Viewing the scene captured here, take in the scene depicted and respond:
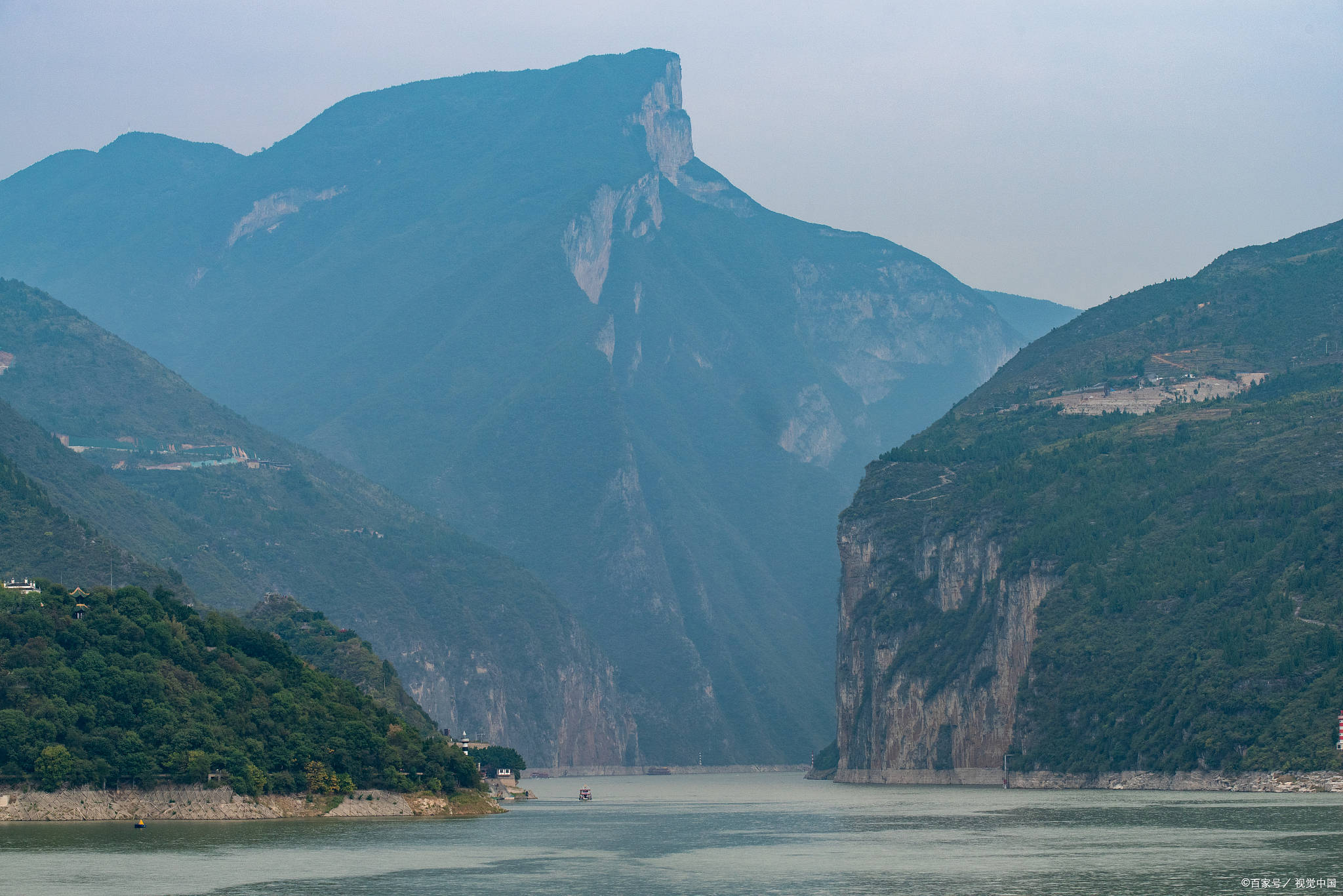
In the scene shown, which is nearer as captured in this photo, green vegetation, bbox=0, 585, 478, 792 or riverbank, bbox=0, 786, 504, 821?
riverbank, bbox=0, 786, 504, 821

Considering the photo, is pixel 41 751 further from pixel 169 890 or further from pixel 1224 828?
pixel 1224 828

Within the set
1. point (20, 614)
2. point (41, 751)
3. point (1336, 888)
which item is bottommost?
point (1336, 888)

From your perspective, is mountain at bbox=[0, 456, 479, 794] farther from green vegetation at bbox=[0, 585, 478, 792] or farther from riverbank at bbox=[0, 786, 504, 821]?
riverbank at bbox=[0, 786, 504, 821]

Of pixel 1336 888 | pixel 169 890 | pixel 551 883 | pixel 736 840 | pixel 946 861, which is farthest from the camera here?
pixel 736 840

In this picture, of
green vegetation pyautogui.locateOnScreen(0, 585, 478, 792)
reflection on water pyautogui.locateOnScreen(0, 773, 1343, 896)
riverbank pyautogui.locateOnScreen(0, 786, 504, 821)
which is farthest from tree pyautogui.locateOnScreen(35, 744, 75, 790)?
reflection on water pyautogui.locateOnScreen(0, 773, 1343, 896)

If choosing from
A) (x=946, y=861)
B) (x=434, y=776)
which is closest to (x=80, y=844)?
(x=434, y=776)

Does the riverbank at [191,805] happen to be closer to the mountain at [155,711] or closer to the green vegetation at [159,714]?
the green vegetation at [159,714]

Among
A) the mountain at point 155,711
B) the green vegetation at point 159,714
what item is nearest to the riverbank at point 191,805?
the green vegetation at point 159,714
